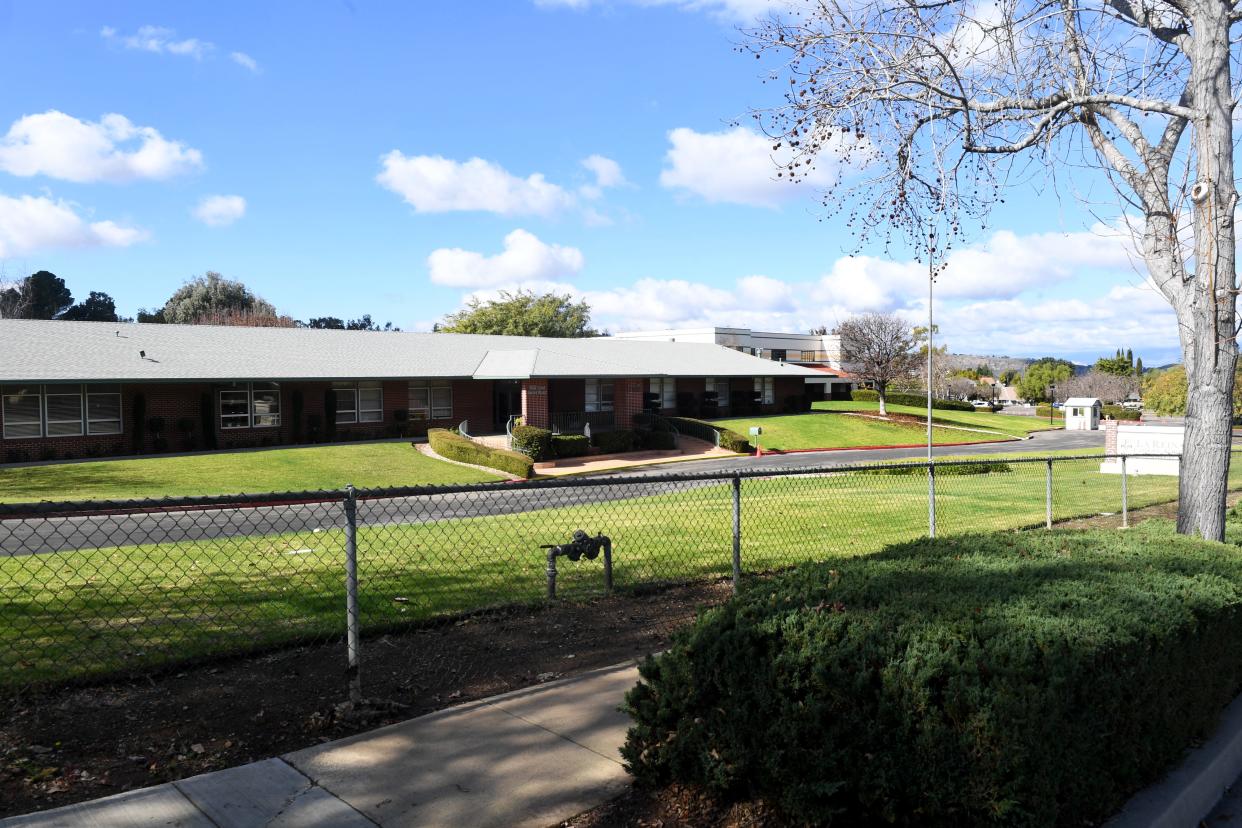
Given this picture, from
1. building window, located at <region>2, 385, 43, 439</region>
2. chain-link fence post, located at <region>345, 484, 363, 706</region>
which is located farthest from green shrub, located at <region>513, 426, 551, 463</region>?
chain-link fence post, located at <region>345, 484, 363, 706</region>

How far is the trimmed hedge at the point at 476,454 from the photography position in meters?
26.5

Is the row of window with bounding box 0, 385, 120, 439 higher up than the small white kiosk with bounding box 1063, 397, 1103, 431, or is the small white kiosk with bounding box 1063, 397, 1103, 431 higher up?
the row of window with bounding box 0, 385, 120, 439

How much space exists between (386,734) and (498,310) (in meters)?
73.4

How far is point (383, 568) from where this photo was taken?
9.08 m

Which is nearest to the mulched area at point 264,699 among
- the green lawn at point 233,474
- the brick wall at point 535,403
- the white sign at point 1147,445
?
the green lawn at point 233,474

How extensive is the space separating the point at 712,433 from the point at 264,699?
1284 inches

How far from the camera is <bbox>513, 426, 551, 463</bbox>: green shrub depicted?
96.4 ft

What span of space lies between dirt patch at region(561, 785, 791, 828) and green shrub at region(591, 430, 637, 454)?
94.3 feet

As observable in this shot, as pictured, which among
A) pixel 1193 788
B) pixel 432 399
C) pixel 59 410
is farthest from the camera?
pixel 432 399

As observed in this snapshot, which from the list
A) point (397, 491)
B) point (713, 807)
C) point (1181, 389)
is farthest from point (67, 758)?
point (1181, 389)

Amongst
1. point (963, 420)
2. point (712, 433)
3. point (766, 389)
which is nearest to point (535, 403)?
point (712, 433)

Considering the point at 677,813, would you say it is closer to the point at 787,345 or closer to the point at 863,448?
the point at 863,448

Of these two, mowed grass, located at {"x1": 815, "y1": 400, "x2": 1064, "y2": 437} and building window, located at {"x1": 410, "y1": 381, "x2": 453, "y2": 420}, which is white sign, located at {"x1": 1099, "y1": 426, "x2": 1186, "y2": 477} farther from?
mowed grass, located at {"x1": 815, "y1": 400, "x2": 1064, "y2": 437}

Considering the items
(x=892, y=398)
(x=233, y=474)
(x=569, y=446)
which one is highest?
(x=892, y=398)
